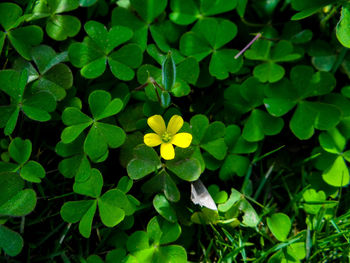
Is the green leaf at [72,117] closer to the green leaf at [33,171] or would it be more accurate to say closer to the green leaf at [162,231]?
the green leaf at [33,171]

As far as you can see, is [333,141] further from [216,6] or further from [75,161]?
[75,161]

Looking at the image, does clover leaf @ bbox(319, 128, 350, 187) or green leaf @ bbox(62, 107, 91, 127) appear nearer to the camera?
green leaf @ bbox(62, 107, 91, 127)

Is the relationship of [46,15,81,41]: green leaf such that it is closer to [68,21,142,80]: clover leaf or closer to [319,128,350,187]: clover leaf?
[68,21,142,80]: clover leaf

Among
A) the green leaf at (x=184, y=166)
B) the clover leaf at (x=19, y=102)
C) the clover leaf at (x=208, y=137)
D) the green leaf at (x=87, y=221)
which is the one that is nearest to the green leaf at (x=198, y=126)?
the clover leaf at (x=208, y=137)

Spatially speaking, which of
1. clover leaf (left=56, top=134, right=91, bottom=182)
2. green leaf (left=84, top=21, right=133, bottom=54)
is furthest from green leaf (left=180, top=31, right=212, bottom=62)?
clover leaf (left=56, top=134, right=91, bottom=182)

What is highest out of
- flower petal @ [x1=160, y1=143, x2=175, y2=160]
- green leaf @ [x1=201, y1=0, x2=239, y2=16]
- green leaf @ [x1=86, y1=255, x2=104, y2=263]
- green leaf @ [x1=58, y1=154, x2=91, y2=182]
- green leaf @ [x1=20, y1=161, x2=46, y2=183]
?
green leaf @ [x1=201, y1=0, x2=239, y2=16]

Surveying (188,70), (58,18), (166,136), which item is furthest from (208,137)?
(58,18)
